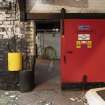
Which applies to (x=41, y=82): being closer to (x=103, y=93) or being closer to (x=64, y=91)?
(x=64, y=91)

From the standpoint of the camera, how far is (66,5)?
12320 millimetres

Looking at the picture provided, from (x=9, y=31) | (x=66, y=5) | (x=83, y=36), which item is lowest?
(x=83, y=36)

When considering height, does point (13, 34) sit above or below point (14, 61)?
above

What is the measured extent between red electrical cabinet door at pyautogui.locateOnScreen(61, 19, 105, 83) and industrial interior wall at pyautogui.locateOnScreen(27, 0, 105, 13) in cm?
38

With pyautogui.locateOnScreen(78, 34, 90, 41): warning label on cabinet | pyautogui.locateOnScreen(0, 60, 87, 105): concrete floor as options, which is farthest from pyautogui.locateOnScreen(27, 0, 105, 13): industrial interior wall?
pyautogui.locateOnScreen(0, 60, 87, 105): concrete floor

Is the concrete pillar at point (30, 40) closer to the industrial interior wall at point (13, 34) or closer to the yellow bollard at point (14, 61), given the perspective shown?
the industrial interior wall at point (13, 34)

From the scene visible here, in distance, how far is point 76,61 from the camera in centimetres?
1242

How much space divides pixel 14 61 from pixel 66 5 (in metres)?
2.49

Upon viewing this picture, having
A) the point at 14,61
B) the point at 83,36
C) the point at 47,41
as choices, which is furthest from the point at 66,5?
the point at 47,41

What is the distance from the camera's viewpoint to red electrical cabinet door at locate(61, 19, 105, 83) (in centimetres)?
1227

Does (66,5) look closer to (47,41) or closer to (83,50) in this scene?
(83,50)

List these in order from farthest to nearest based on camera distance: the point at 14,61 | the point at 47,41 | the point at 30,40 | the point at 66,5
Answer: the point at 47,41
the point at 30,40
the point at 66,5
the point at 14,61

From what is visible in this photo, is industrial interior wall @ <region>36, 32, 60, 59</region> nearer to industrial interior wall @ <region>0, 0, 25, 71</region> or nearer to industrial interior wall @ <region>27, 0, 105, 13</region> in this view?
industrial interior wall @ <region>0, 0, 25, 71</region>

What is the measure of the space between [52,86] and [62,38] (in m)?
1.95
